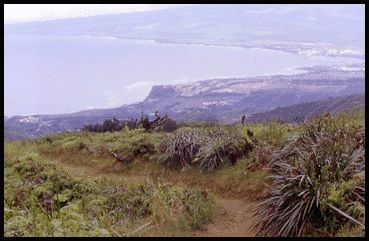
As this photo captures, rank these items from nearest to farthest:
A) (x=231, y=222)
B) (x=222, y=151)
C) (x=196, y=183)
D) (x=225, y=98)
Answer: (x=231, y=222) < (x=196, y=183) < (x=222, y=151) < (x=225, y=98)

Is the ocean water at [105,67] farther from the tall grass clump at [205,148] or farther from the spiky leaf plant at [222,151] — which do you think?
the spiky leaf plant at [222,151]

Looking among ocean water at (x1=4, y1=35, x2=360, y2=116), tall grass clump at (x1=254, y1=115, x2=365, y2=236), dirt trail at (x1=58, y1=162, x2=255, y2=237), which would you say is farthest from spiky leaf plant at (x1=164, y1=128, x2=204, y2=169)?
ocean water at (x1=4, y1=35, x2=360, y2=116)

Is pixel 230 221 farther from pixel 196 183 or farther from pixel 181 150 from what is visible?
pixel 181 150

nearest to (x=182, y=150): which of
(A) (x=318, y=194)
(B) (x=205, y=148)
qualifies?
(B) (x=205, y=148)

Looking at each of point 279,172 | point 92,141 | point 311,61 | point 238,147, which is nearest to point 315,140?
point 279,172

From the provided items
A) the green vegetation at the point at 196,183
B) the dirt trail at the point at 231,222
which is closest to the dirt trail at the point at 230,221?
the dirt trail at the point at 231,222

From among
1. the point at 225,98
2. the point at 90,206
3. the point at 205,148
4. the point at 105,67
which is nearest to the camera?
the point at 90,206
